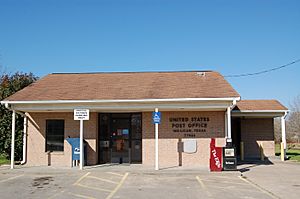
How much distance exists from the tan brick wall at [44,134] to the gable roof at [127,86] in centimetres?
127

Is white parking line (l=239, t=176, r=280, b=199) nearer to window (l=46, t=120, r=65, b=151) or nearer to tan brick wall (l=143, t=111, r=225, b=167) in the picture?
tan brick wall (l=143, t=111, r=225, b=167)

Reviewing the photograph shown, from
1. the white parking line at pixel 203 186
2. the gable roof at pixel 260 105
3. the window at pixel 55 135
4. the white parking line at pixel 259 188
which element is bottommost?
the white parking line at pixel 259 188

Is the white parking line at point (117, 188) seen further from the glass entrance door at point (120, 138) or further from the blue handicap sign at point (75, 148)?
the glass entrance door at point (120, 138)

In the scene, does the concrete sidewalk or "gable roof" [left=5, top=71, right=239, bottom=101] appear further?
"gable roof" [left=5, top=71, right=239, bottom=101]

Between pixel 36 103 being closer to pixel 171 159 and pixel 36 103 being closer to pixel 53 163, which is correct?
pixel 53 163

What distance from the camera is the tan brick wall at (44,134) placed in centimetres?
1697

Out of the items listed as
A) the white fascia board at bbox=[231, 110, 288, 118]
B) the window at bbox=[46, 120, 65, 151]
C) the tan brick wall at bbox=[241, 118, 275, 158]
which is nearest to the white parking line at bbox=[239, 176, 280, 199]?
the window at bbox=[46, 120, 65, 151]

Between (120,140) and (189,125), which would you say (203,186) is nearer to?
(189,125)

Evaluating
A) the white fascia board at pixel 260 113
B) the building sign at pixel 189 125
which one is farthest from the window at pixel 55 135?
the white fascia board at pixel 260 113

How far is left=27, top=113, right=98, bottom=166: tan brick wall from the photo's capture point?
668 inches

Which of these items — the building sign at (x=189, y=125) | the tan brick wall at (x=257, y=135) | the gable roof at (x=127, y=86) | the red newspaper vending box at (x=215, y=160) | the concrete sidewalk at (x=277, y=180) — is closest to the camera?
the concrete sidewalk at (x=277, y=180)

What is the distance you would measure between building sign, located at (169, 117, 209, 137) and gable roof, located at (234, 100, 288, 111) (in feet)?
20.8

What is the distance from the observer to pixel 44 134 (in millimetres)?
17312

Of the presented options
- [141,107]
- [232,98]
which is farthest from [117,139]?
[232,98]
